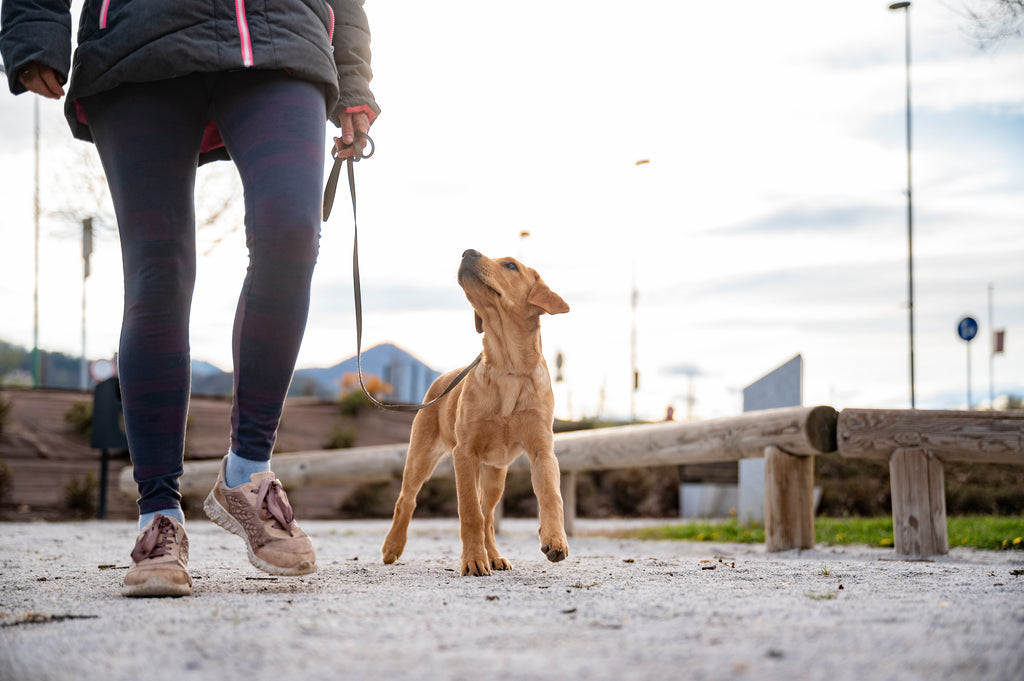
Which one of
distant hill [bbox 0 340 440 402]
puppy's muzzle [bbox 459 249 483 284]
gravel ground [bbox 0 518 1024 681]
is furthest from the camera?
distant hill [bbox 0 340 440 402]

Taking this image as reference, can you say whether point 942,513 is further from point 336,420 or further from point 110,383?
point 336,420

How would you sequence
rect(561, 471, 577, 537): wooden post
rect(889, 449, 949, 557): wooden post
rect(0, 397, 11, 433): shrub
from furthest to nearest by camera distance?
rect(0, 397, 11, 433): shrub < rect(561, 471, 577, 537): wooden post < rect(889, 449, 949, 557): wooden post

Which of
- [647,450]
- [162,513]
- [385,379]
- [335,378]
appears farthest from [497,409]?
[385,379]

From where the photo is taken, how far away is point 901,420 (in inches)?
182

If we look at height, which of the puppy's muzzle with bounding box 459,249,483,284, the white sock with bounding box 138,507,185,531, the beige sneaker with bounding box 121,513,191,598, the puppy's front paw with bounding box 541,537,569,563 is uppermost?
the puppy's muzzle with bounding box 459,249,483,284

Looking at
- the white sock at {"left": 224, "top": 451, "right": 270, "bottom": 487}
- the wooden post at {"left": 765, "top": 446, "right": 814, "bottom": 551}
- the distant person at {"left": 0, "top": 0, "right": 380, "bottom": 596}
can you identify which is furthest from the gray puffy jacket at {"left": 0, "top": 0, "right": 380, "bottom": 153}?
the wooden post at {"left": 765, "top": 446, "right": 814, "bottom": 551}

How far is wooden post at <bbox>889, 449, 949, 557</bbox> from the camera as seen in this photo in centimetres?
462

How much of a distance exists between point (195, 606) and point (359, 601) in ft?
1.38

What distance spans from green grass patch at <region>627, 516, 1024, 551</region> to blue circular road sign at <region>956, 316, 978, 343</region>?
473 inches

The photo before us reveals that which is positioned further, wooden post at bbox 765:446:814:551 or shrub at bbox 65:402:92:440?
shrub at bbox 65:402:92:440

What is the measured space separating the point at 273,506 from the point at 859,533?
19.5 feet

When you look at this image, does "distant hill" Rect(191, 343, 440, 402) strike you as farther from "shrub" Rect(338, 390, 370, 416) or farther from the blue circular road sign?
the blue circular road sign

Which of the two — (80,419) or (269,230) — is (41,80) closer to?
(269,230)

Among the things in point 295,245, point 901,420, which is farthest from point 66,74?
point 901,420
